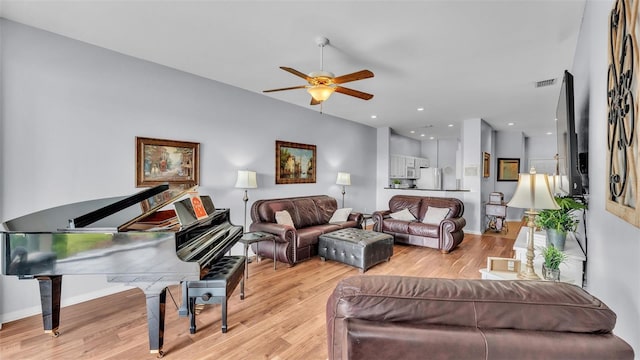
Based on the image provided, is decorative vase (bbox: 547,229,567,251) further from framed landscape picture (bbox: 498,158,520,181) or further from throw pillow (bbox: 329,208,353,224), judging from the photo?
framed landscape picture (bbox: 498,158,520,181)

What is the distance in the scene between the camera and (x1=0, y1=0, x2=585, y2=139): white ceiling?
2.24 m

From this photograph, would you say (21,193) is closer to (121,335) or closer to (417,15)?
(121,335)

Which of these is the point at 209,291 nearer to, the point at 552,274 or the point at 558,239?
the point at 552,274

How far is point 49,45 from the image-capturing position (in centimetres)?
269

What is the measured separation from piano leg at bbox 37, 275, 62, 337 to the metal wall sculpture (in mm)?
3404

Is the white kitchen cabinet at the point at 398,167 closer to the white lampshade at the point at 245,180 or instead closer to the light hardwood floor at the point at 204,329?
the white lampshade at the point at 245,180

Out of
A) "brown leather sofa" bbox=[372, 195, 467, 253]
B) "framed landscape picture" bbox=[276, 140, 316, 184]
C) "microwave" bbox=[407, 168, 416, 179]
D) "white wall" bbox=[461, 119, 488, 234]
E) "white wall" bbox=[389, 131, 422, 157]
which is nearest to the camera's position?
"brown leather sofa" bbox=[372, 195, 467, 253]

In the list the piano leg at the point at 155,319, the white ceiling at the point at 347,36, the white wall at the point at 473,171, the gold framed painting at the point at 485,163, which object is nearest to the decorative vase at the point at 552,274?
the white ceiling at the point at 347,36

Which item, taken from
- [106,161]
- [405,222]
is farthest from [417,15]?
[405,222]

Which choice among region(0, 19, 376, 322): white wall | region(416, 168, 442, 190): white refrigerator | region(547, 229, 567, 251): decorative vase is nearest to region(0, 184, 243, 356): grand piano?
region(0, 19, 376, 322): white wall

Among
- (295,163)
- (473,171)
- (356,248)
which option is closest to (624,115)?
(356,248)

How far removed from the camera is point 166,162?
3.51 meters

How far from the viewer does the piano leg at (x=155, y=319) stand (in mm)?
1937

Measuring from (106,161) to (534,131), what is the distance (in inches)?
371
